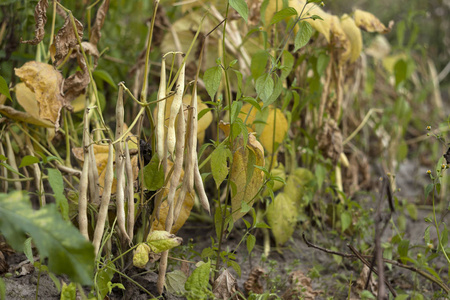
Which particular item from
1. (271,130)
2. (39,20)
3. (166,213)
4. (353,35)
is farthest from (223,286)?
(353,35)

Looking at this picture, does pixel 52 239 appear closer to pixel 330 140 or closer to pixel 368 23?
pixel 330 140

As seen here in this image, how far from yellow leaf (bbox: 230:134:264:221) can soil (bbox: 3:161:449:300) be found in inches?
4.7

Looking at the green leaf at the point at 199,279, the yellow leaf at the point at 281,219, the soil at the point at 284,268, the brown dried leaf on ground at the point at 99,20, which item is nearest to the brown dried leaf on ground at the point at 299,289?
the soil at the point at 284,268

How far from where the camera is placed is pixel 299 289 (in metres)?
1.12

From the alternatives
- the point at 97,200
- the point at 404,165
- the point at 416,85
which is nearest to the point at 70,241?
the point at 97,200

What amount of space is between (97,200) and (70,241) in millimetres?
302

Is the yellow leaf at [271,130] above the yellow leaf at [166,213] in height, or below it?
above

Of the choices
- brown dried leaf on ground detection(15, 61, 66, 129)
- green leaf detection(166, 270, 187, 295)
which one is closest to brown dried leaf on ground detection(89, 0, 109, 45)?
brown dried leaf on ground detection(15, 61, 66, 129)

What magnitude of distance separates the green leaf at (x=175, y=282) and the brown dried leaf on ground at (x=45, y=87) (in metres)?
0.43

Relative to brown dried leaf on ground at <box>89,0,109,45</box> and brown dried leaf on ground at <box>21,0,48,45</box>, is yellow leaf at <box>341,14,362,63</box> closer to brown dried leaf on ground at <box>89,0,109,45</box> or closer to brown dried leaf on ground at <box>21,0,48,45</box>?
brown dried leaf on ground at <box>89,0,109,45</box>

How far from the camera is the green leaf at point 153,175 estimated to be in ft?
2.89

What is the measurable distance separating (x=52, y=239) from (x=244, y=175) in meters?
0.48

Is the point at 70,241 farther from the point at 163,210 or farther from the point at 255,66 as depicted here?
the point at 255,66

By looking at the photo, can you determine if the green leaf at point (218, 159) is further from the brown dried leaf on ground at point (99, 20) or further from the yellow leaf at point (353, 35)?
the yellow leaf at point (353, 35)
